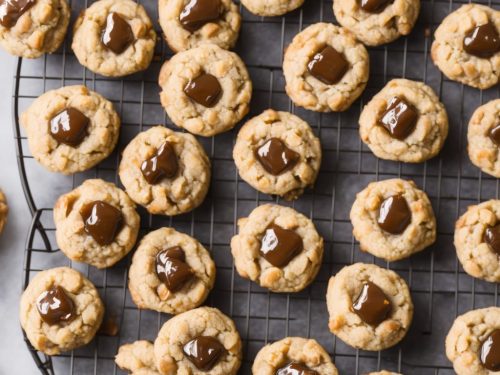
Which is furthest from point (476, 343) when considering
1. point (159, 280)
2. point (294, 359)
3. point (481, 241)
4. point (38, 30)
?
point (38, 30)

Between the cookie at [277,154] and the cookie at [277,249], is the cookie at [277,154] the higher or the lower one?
the higher one

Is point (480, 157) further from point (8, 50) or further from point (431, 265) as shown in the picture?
point (8, 50)

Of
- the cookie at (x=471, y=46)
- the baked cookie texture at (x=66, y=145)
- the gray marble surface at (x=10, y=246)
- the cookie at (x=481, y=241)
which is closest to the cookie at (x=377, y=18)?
the cookie at (x=471, y=46)

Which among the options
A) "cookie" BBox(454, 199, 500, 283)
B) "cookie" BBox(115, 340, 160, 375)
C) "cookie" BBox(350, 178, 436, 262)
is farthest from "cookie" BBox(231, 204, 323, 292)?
"cookie" BBox(454, 199, 500, 283)

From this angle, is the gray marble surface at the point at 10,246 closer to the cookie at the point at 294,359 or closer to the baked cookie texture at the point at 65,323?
the baked cookie texture at the point at 65,323

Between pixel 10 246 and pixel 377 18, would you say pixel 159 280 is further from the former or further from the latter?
pixel 377 18

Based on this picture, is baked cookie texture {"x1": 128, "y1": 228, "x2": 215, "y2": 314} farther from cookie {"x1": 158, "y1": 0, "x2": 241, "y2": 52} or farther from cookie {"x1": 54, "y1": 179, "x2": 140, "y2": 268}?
cookie {"x1": 158, "y1": 0, "x2": 241, "y2": 52}
